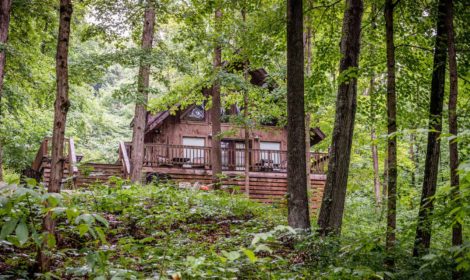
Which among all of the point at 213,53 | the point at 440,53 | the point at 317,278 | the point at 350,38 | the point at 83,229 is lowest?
the point at 317,278

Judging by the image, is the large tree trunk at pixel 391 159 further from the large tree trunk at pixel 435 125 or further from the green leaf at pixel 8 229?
the green leaf at pixel 8 229

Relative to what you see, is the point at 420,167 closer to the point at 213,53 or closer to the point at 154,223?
the point at 213,53

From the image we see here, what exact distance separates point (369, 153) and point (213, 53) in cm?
1134

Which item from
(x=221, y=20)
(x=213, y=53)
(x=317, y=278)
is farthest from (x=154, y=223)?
(x=213, y=53)

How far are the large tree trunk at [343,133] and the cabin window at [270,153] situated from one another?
12.4 metres

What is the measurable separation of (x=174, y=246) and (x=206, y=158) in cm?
1421

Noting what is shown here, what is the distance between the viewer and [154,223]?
21.0ft

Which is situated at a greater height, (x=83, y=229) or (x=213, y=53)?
(x=213, y=53)

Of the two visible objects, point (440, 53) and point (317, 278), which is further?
point (440, 53)

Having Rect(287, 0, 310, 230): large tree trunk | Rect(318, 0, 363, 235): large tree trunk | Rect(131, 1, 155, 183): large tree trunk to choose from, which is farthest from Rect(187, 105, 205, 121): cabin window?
Rect(318, 0, 363, 235): large tree trunk

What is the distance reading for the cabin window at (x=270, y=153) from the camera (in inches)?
770

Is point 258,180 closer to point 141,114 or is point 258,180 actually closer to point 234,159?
point 234,159

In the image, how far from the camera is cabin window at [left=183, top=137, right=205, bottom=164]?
19.1m

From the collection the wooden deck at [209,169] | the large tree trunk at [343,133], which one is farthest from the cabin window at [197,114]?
the large tree trunk at [343,133]
